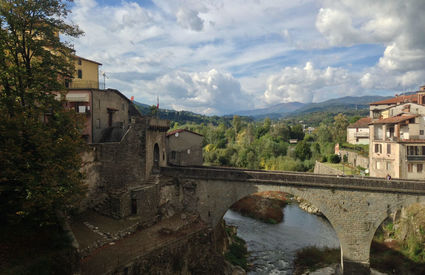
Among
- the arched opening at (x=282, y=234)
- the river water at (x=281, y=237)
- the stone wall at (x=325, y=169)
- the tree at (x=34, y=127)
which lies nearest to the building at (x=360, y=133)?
the stone wall at (x=325, y=169)

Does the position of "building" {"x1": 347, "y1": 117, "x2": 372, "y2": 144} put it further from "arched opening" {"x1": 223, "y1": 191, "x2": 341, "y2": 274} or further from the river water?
Answer: the river water

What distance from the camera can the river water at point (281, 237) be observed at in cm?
2574

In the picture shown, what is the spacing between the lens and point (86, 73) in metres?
30.8

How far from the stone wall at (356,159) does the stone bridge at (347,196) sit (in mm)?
24985

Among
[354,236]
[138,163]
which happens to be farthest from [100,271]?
[354,236]

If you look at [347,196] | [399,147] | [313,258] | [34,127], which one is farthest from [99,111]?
[399,147]

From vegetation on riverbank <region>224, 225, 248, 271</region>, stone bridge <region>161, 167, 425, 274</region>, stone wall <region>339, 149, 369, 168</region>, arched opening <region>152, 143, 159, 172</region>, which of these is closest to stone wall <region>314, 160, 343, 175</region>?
stone wall <region>339, 149, 369, 168</region>

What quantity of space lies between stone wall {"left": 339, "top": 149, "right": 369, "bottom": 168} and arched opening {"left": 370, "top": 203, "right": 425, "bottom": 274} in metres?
15.3

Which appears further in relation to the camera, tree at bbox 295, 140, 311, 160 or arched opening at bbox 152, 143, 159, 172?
tree at bbox 295, 140, 311, 160

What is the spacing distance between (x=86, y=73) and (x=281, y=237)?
28010mm

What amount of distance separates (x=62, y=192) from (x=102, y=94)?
1628 cm

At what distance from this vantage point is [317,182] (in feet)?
68.5

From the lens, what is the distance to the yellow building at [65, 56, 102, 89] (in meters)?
29.2

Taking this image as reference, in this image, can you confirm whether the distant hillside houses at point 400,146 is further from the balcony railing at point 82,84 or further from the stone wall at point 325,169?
the balcony railing at point 82,84
